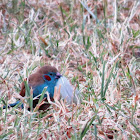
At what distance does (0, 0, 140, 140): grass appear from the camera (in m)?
3.30

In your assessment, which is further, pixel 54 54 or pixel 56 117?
pixel 54 54

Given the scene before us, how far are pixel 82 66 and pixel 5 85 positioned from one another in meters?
1.03

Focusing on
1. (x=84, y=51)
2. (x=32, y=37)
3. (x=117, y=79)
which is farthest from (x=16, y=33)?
(x=117, y=79)

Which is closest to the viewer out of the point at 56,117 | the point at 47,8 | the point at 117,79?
the point at 56,117

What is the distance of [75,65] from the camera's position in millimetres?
4906

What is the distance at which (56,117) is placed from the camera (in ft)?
11.0

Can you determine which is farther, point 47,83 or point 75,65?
point 75,65

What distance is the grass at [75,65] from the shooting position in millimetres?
3301

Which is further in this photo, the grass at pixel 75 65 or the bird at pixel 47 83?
the bird at pixel 47 83

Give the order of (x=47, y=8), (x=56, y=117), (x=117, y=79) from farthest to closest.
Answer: (x=47, y=8) → (x=117, y=79) → (x=56, y=117)

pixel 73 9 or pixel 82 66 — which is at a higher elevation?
pixel 73 9

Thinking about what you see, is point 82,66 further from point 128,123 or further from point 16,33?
point 128,123

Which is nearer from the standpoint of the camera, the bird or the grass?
the grass

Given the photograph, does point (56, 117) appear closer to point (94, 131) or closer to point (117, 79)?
point (94, 131)
